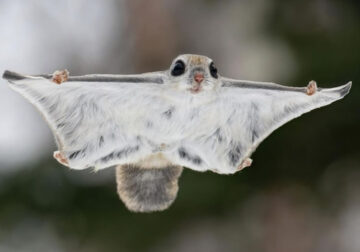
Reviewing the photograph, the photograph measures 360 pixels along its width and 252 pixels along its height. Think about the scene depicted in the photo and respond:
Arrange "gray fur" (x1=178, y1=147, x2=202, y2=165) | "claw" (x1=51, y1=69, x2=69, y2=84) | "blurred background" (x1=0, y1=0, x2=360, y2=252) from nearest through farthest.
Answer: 1. "claw" (x1=51, y1=69, x2=69, y2=84)
2. "gray fur" (x1=178, y1=147, x2=202, y2=165)
3. "blurred background" (x1=0, y1=0, x2=360, y2=252)

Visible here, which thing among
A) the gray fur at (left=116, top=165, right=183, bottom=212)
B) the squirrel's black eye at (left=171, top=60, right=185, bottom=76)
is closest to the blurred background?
the gray fur at (left=116, top=165, right=183, bottom=212)

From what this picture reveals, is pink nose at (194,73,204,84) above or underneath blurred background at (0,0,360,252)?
underneath

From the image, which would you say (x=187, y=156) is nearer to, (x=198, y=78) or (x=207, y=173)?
(x=198, y=78)

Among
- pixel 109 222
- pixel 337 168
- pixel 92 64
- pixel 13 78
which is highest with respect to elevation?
pixel 92 64

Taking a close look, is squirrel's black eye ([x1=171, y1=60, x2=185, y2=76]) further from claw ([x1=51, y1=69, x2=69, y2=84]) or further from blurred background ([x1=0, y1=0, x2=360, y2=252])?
blurred background ([x1=0, y1=0, x2=360, y2=252])

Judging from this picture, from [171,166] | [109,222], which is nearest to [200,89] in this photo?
[171,166]

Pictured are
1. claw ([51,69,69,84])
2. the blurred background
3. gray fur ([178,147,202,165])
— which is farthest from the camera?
the blurred background

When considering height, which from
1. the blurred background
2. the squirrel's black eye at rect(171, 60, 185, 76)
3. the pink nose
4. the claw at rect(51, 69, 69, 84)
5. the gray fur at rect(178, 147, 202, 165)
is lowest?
the claw at rect(51, 69, 69, 84)

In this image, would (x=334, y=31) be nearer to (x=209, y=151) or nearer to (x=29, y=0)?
(x=29, y=0)

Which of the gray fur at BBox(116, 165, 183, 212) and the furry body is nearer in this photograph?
the furry body
